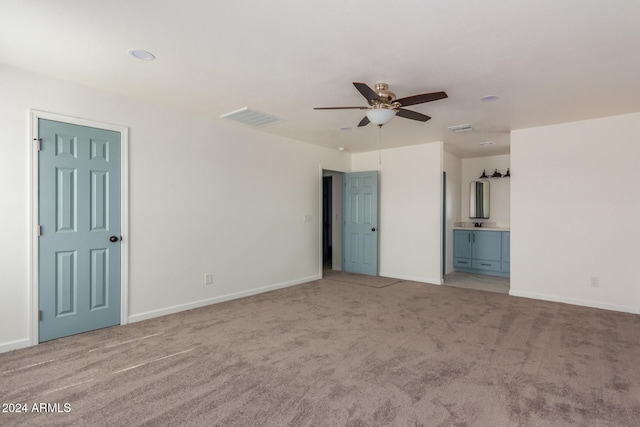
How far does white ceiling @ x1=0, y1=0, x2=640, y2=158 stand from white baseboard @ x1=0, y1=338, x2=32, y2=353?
7.91 feet

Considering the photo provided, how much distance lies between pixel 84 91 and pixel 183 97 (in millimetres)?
919

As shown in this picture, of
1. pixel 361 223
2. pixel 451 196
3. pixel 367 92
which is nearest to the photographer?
pixel 367 92

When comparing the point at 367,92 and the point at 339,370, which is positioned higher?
the point at 367,92

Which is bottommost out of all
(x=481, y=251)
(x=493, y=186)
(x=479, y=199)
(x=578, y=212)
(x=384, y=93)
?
(x=481, y=251)

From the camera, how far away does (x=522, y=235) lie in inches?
194

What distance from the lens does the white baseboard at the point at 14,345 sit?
2945 mm

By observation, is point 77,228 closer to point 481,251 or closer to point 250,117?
point 250,117

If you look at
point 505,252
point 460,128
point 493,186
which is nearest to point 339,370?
point 460,128

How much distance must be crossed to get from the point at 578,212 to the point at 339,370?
3.95 metres

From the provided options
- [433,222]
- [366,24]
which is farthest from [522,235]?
[366,24]

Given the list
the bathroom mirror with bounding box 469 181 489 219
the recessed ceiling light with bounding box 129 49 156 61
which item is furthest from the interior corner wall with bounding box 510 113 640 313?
the recessed ceiling light with bounding box 129 49 156 61

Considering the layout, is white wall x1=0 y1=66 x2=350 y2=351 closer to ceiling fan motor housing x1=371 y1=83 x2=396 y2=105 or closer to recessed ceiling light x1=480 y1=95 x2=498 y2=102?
ceiling fan motor housing x1=371 y1=83 x2=396 y2=105

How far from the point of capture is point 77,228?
Answer: 3350 mm

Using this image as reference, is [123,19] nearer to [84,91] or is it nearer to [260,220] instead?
[84,91]
